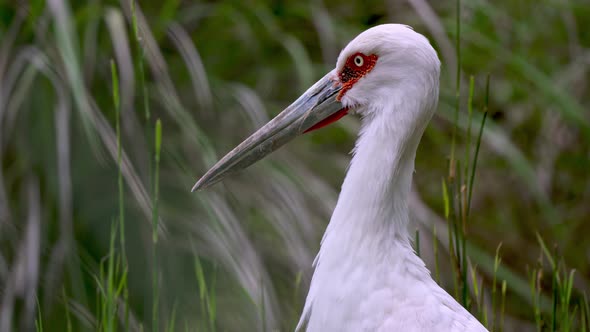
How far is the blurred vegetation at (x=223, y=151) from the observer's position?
9.48ft

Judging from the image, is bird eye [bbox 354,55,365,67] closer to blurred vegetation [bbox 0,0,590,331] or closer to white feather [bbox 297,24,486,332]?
white feather [bbox 297,24,486,332]

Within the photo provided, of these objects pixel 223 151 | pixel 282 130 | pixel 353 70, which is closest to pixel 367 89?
pixel 353 70

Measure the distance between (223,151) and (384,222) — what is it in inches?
60.1

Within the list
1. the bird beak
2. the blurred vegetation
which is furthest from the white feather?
the blurred vegetation

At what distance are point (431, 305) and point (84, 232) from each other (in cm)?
179

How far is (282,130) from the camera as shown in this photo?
201 cm

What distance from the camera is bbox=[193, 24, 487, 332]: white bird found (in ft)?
5.88

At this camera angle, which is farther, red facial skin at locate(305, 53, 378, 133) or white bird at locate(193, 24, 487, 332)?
red facial skin at locate(305, 53, 378, 133)

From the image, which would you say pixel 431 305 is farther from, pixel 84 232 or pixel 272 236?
pixel 84 232

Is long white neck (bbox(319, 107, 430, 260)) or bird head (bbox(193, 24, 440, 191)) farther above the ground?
bird head (bbox(193, 24, 440, 191))

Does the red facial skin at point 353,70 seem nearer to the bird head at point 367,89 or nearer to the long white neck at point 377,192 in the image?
the bird head at point 367,89

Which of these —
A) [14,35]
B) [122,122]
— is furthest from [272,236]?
[14,35]

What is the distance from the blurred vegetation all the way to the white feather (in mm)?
586

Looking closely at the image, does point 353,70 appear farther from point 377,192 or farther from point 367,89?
point 377,192
